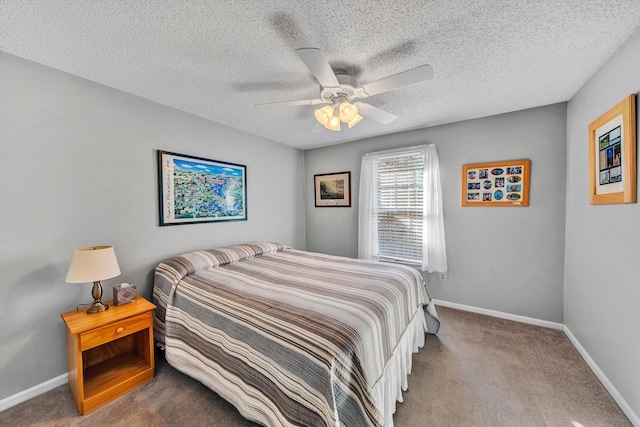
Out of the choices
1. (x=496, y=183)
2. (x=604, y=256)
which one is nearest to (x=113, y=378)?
(x=604, y=256)

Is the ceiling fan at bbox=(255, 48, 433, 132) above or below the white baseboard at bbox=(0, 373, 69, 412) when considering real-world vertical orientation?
above

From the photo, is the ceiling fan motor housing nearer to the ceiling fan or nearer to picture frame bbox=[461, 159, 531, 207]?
the ceiling fan

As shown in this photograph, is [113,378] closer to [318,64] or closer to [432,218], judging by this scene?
[318,64]

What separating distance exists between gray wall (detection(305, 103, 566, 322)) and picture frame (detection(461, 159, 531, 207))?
67mm

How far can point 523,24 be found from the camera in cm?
139

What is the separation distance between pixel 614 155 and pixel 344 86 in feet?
6.39

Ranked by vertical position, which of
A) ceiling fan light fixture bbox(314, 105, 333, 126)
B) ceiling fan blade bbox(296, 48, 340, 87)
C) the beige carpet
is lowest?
the beige carpet

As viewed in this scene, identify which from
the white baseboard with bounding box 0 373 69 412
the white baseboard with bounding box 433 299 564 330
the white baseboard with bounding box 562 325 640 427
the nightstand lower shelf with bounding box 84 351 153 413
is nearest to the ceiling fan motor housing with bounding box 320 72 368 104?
the nightstand lower shelf with bounding box 84 351 153 413

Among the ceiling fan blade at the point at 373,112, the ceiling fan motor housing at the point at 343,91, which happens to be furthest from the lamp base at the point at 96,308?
the ceiling fan blade at the point at 373,112

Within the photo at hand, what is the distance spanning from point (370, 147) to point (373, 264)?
6.49ft

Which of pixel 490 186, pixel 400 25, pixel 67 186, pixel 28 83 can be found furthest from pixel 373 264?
pixel 28 83

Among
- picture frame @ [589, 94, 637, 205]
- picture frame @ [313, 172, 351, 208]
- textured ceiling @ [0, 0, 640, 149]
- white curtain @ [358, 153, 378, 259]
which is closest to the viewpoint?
textured ceiling @ [0, 0, 640, 149]

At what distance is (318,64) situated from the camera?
1376 mm

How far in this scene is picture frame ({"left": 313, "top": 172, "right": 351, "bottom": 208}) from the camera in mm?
3941
